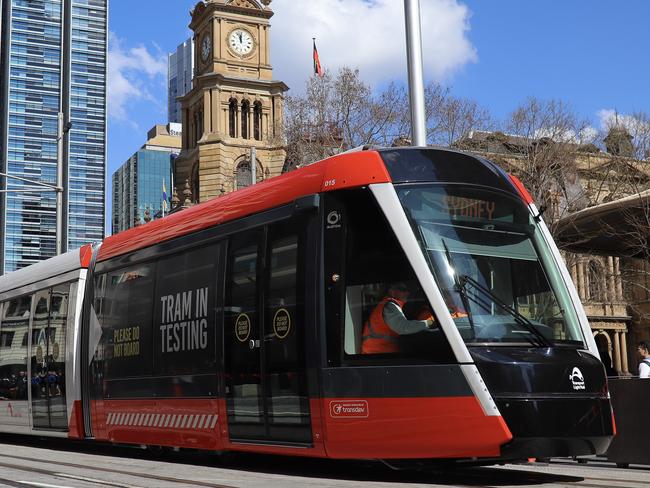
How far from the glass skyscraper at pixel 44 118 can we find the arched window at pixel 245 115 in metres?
16.0

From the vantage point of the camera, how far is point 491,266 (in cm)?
862

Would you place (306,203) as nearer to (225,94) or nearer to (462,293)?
(462,293)

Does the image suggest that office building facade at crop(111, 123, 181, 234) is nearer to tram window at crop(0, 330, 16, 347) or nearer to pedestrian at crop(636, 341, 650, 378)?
tram window at crop(0, 330, 16, 347)

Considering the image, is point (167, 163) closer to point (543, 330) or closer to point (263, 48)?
point (263, 48)

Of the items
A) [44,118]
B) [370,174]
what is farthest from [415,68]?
[44,118]

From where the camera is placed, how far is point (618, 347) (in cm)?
6688

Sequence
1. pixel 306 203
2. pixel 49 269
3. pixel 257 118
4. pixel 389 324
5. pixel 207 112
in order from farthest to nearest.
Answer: pixel 257 118
pixel 207 112
pixel 49 269
pixel 306 203
pixel 389 324

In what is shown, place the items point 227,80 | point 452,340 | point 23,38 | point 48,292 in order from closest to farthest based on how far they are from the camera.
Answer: point 452,340 < point 48,292 < point 227,80 < point 23,38

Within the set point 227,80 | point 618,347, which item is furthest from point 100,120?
point 618,347

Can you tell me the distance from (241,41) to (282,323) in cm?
7935

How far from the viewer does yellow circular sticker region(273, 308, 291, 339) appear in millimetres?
9484

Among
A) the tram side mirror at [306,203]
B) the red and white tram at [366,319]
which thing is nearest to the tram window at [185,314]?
the red and white tram at [366,319]

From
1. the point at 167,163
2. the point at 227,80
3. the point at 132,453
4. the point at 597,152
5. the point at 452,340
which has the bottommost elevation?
the point at 132,453

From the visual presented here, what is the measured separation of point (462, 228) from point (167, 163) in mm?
167671
